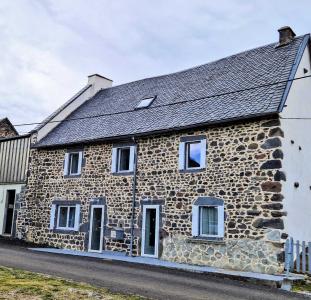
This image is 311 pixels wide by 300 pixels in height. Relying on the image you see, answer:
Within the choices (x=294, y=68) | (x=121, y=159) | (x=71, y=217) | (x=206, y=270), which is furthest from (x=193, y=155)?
(x=71, y=217)

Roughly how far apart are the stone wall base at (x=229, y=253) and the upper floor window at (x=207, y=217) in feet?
1.29

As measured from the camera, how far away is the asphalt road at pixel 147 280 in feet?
28.3

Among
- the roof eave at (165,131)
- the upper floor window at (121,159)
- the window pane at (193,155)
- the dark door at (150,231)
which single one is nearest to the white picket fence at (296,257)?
the roof eave at (165,131)

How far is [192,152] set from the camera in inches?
592

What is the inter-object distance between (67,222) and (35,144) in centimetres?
476

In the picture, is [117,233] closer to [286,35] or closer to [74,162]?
[74,162]

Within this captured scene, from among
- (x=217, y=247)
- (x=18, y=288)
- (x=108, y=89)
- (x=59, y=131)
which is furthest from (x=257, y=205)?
(x=108, y=89)

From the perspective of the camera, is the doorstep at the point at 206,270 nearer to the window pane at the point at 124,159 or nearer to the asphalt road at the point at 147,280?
the asphalt road at the point at 147,280

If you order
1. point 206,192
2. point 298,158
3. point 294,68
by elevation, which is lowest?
point 206,192

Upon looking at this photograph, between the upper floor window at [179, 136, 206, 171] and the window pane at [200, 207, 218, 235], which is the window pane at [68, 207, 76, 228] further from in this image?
the window pane at [200, 207, 218, 235]

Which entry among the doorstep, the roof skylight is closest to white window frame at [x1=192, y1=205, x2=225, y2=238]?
the doorstep

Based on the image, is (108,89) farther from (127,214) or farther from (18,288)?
(18,288)

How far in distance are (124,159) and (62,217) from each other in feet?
14.7

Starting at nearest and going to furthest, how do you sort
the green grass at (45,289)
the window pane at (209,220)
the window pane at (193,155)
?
the green grass at (45,289), the window pane at (209,220), the window pane at (193,155)
